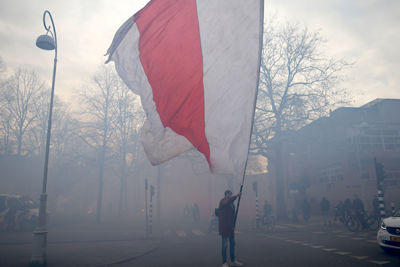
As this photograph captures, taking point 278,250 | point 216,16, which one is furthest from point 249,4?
point 278,250

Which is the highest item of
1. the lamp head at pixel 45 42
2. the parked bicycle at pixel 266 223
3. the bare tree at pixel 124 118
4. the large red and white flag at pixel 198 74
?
the bare tree at pixel 124 118

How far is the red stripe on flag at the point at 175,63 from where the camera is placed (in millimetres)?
5203

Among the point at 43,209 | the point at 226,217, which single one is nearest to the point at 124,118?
the point at 43,209

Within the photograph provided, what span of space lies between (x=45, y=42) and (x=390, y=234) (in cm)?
1125

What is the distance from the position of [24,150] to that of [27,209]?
18.7m

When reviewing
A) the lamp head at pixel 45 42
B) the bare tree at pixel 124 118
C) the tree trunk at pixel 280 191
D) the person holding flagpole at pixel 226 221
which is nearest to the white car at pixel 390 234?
the person holding flagpole at pixel 226 221

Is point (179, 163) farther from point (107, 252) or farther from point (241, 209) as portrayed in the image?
point (107, 252)

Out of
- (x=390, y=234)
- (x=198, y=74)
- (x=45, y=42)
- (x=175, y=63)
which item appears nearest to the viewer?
(x=198, y=74)

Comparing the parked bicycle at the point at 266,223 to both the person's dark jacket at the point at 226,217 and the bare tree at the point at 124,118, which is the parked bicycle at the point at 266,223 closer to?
the person's dark jacket at the point at 226,217

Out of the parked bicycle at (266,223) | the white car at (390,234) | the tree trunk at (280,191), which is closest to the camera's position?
the white car at (390,234)

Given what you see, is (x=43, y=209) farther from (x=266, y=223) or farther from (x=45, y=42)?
(x=266, y=223)

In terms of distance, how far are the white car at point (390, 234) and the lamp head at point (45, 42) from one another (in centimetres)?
1108

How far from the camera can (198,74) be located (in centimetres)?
525

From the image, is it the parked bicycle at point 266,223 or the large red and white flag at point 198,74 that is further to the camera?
the parked bicycle at point 266,223
